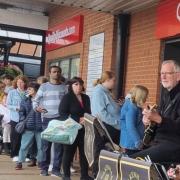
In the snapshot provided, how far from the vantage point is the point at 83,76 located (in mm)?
10422

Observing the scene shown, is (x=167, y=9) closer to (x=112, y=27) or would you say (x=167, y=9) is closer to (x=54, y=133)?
(x=112, y=27)

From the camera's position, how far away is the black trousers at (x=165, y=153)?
414 centimetres

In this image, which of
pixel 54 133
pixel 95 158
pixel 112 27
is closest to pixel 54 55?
pixel 112 27

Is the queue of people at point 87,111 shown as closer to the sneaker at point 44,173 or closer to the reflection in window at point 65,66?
the sneaker at point 44,173

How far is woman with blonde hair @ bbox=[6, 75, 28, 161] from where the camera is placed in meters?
9.70

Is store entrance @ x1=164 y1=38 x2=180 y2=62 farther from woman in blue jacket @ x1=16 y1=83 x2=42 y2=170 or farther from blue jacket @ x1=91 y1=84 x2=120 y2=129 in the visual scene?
woman in blue jacket @ x1=16 y1=83 x2=42 y2=170

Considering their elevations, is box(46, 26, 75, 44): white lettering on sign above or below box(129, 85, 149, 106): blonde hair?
above

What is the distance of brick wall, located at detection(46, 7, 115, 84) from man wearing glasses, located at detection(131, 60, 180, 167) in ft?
15.4

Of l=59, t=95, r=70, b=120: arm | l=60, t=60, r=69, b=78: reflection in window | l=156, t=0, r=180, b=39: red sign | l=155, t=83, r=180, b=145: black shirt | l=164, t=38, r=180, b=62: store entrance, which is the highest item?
l=156, t=0, r=180, b=39: red sign

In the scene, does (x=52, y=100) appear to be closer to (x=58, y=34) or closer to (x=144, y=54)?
(x=144, y=54)

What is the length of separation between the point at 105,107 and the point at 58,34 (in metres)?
5.69

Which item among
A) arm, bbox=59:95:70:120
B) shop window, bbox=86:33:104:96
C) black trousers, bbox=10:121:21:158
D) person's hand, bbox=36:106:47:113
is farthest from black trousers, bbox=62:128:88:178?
black trousers, bbox=10:121:21:158

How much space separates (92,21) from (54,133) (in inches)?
136

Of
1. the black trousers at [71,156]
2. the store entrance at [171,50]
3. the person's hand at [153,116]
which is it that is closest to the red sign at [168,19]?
the store entrance at [171,50]
